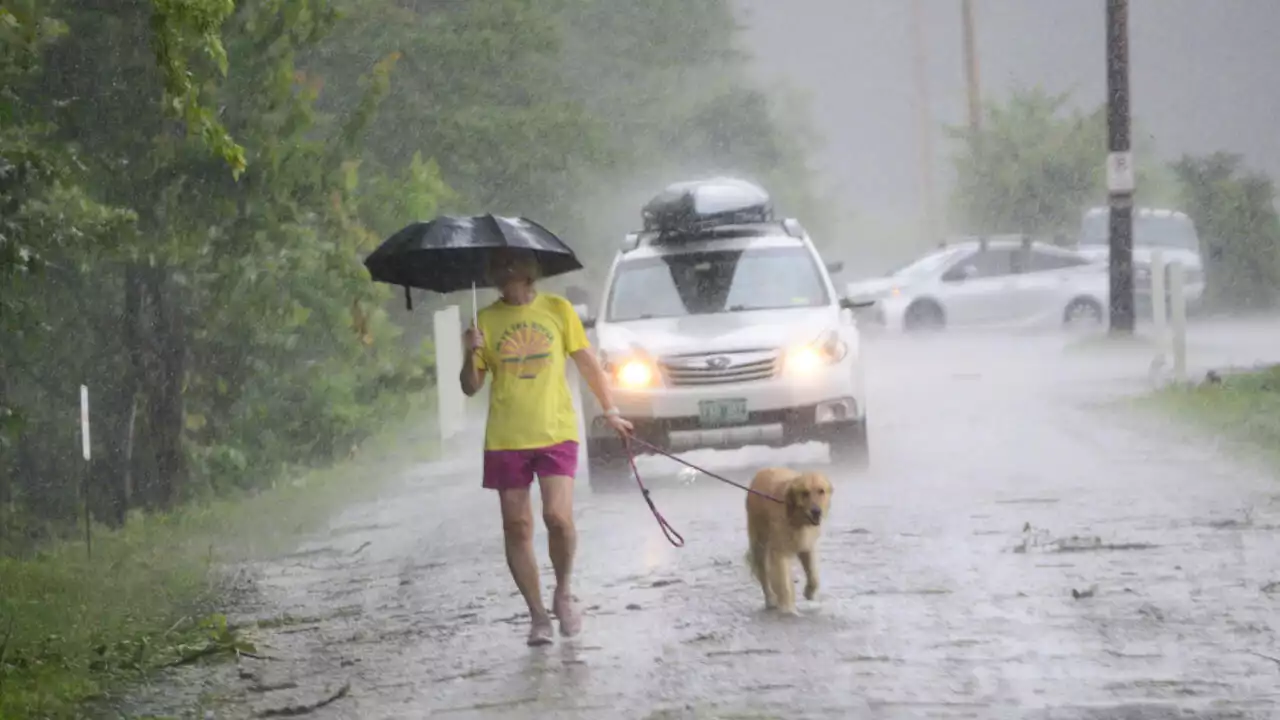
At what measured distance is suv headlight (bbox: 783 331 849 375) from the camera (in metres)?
15.6

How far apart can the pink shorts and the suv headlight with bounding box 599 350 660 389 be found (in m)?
6.25

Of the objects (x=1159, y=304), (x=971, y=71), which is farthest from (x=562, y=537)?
(x=971, y=71)

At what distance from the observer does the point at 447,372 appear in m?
21.4

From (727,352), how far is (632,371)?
0.71 m

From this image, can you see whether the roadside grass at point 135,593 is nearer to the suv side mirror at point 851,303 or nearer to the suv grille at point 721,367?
the suv grille at point 721,367

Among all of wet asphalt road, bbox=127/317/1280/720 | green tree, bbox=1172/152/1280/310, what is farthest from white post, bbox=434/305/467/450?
green tree, bbox=1172/152/1280/310

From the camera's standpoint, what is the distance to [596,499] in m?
A: 15.5

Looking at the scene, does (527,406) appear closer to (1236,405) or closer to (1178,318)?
(1236,405)

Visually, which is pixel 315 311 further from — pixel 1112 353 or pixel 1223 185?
pixel 1223 185

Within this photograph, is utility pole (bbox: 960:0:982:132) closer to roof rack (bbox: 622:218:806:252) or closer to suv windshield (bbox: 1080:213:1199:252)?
suv windshield (bbox: 1080:213:1199:252)

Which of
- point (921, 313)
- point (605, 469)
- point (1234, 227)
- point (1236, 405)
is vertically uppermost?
point (1234, 227)

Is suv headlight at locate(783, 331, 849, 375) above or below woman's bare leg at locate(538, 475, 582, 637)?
above

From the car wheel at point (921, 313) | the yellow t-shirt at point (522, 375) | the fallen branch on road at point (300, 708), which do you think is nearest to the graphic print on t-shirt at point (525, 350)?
the yellow t-shirt at point (522, 375)

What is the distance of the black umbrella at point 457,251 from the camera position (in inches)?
364
